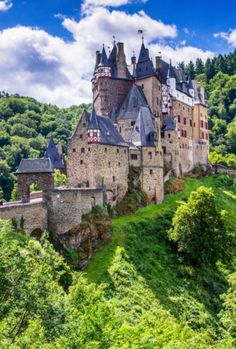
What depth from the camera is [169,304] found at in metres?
49.9

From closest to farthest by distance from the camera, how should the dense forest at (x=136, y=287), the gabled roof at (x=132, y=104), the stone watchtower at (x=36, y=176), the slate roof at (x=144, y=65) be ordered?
the dense forest at (x=136, y=287), the stone watchtower at (x=36, y=176), the gabled roof at (x=132, y=104), the slate roof at (x=144, y=65)

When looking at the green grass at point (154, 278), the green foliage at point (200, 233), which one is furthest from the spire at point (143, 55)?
the green foliage at point (200, 233)

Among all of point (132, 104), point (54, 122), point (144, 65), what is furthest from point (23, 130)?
point (132, 104)

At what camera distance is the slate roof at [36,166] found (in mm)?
52406

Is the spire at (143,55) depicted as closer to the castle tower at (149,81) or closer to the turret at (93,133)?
the castle tower at (149,81)

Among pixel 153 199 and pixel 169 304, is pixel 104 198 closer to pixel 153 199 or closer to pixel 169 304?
pixel 153 199

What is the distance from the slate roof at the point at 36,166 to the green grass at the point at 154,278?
10.4 meters

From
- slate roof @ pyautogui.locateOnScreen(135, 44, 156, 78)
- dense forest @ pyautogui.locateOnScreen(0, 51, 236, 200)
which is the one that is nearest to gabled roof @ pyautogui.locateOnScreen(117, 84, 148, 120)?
slate roof @ pyautogui.locateOnScreen(135, 44, 156, 78)

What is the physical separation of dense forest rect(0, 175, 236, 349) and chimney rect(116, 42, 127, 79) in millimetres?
20184

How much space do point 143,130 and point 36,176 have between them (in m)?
21.5

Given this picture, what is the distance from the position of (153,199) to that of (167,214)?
3.49 metres

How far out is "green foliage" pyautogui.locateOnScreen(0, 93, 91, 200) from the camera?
139500 millimetres

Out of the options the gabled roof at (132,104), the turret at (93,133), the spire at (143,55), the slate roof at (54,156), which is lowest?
the slate roof at (54,156)

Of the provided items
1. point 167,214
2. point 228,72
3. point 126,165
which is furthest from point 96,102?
point 228,72
